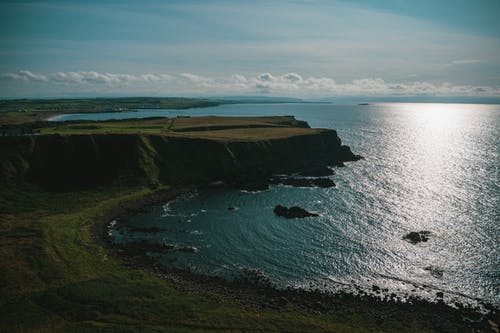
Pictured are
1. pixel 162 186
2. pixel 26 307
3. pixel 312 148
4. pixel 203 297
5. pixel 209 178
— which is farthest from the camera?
pixel 312 148

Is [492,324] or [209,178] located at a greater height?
[209,178]

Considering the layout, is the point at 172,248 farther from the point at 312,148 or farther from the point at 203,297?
the point at 312,148

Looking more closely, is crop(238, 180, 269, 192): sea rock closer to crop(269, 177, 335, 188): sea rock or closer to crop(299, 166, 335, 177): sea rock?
crop(269, 177, 335, 188): sea rock

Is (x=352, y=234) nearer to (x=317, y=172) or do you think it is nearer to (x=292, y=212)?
(x=292, y=212)

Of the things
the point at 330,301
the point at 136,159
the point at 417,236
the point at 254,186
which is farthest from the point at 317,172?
the point at 330,301

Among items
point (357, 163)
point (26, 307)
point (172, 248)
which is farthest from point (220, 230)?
point (357, 163)

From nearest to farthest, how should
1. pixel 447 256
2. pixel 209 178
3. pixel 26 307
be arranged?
1. pixel 26 307
2. pixel 447 256
3. pixel 209 178

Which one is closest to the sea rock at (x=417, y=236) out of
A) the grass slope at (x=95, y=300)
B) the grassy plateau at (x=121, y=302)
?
the grassy plateau at (x=121, y=302)
